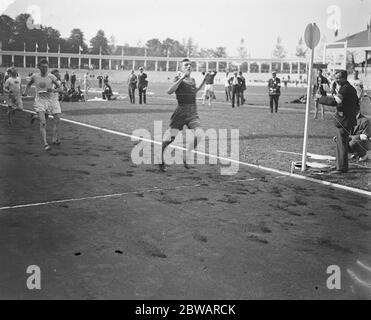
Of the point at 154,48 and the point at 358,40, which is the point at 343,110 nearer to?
the point at 358,40

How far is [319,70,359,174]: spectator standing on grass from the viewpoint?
328 inches

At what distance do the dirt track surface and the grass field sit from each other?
14 mm

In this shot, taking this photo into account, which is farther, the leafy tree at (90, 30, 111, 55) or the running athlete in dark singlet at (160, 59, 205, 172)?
the leafy tree at (90, 30, 111, 55)

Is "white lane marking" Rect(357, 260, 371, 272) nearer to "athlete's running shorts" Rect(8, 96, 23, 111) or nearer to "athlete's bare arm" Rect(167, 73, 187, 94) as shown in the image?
"athlete's bare arm" Rect(167, 73, 187, 94)

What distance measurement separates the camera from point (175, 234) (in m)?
4.86

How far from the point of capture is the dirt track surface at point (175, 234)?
3.62 meters

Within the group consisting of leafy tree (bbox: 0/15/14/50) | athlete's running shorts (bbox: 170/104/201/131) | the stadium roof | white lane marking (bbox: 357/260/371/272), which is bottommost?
white lane marking (bbox: 357/260/371/272)

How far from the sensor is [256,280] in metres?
3.74

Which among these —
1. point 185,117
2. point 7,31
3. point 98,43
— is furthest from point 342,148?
point 98,43

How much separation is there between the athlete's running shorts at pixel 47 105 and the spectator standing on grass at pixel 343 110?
632cm

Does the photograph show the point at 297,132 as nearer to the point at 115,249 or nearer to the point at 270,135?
the point at 270,135

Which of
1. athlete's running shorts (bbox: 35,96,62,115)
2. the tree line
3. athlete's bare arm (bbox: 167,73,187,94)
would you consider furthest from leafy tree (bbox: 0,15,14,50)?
athlete's bare arm (bbox: 167,73,187,94)
